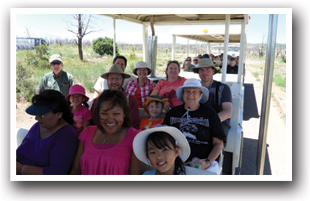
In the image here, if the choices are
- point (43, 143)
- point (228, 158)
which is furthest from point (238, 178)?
point (228, 158)

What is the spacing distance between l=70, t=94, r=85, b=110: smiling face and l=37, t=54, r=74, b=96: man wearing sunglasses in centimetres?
103

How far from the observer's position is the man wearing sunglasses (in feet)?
12.0

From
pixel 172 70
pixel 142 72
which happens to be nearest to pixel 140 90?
pixel 142 72

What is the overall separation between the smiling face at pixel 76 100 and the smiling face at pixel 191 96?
128cm

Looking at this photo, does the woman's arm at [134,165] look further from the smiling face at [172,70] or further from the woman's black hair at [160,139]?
the smiling face at [172,70]

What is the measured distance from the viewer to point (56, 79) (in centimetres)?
370

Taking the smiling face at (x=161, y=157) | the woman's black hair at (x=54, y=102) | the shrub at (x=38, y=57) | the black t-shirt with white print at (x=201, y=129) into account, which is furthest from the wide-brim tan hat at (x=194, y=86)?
the shrub at (x=38, y=57)

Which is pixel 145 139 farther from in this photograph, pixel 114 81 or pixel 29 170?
pixel 114 81

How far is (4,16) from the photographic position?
141cm

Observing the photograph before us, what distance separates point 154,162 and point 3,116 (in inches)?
37.0

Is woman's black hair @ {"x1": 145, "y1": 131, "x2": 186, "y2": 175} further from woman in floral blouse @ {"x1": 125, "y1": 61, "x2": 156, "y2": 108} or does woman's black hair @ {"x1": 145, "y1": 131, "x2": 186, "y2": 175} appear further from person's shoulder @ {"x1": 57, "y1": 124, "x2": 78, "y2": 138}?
woman in floral blouse @ {"x1": 125, "y1": 61, "x2": 156, "y2": 108}

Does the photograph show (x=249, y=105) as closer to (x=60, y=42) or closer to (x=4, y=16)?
(x=4, y=16)

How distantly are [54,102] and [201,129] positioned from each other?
1.23 metres

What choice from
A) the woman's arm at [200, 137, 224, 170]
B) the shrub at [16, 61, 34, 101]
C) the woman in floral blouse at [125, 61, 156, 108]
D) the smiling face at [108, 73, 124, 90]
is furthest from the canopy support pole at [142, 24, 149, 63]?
the shrub at [16, 61, 34, 101]
